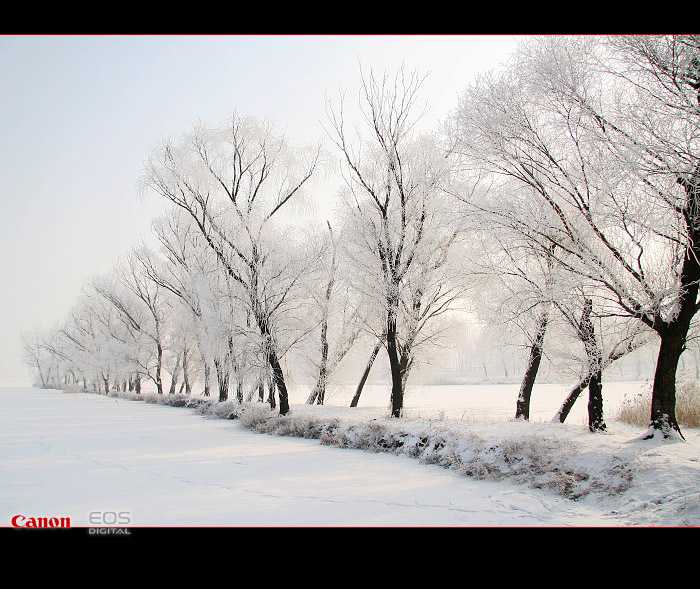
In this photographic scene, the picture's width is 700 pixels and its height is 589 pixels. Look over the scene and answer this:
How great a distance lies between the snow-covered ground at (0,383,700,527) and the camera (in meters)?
5.55

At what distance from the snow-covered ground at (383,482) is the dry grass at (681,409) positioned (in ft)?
2.70

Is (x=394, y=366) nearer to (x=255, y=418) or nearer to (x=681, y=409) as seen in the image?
(x=255, y=418)

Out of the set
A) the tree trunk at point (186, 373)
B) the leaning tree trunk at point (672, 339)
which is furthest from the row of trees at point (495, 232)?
the tree trunk at point (186, 373)

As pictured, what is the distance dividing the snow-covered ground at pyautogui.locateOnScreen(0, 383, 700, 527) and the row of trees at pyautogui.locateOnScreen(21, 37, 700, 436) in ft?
6.59

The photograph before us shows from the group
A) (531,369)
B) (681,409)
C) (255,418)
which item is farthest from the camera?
(255,418)

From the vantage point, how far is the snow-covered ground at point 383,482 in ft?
18.2

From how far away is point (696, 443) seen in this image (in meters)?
7.83

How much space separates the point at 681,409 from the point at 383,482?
8.17m

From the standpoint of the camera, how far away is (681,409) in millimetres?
10617

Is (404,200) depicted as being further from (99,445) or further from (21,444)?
(21,444)

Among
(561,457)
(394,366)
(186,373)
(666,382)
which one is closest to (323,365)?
(394,366)

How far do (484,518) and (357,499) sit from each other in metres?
1.93

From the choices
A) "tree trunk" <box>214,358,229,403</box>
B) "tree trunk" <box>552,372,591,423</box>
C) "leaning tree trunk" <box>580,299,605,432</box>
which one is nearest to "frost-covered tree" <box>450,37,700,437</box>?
"leaning tree trunk" <box>580,299,605,432</box>
